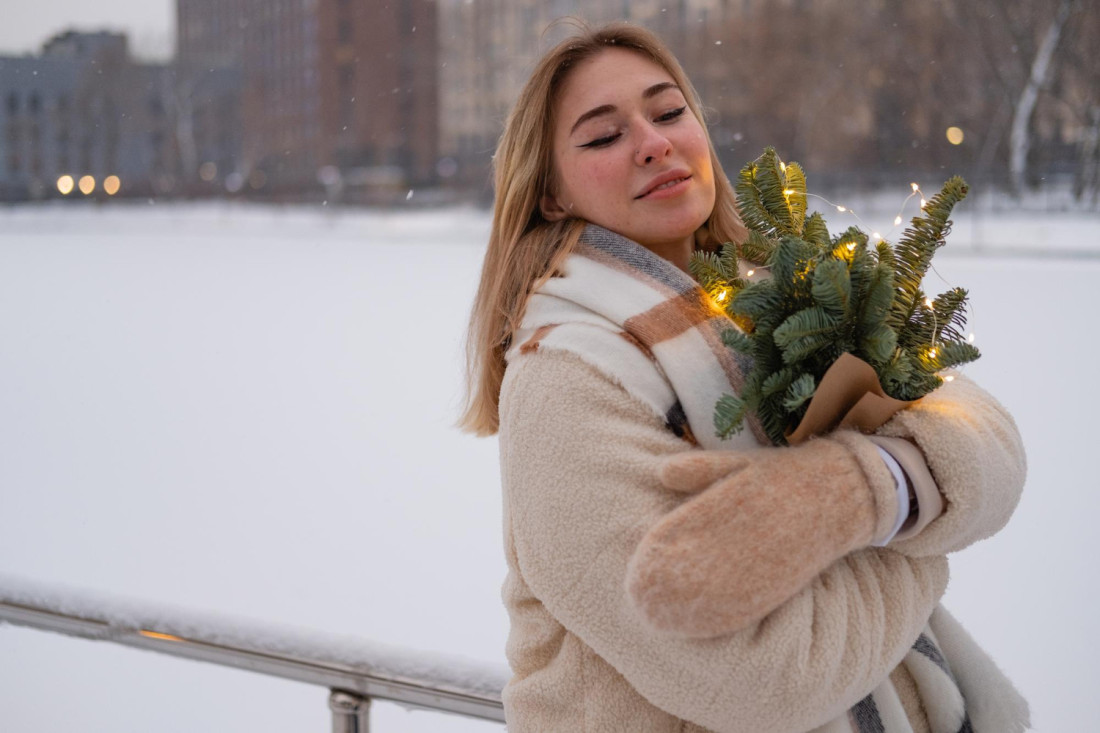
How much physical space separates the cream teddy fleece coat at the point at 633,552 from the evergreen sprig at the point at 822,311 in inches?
2.2

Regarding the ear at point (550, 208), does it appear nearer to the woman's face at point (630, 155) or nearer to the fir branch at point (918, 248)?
the woman's face at point (630, 155)

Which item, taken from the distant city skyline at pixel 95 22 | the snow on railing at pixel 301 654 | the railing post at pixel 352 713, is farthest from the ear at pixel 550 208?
the distant city skyline at pixel 95 22

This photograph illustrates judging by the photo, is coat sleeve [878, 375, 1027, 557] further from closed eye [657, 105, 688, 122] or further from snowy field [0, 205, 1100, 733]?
snowy field [0, 205, 1100, 733]

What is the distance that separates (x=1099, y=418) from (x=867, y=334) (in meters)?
2.73

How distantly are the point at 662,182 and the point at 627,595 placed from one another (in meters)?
0.45

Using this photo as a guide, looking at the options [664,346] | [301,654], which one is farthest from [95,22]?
[664,346]

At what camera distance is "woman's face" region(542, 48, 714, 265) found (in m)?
1.02

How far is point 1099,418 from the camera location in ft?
10.3

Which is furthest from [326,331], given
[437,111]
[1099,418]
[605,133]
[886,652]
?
[886,652]

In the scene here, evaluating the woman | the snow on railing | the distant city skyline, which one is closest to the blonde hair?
the woman

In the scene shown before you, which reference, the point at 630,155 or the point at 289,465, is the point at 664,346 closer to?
the point at 630,155

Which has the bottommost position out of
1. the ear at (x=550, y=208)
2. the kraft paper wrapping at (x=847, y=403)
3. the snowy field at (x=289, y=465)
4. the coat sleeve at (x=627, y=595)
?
the snowy field at (x=289, y=465)

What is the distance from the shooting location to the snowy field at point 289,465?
7.70 ft

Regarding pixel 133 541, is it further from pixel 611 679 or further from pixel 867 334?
pixel 867 334
